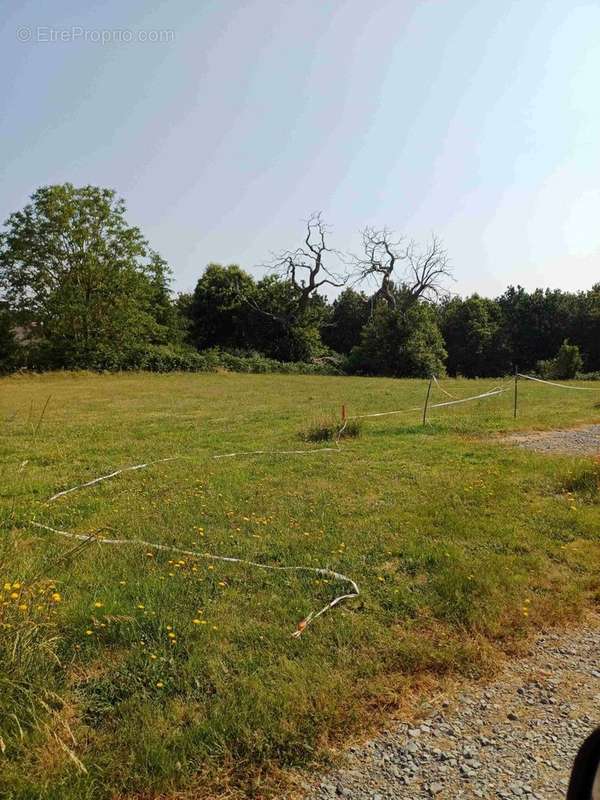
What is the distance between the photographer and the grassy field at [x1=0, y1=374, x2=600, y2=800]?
2328 millimetres

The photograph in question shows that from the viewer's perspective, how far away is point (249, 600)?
363 centimetres

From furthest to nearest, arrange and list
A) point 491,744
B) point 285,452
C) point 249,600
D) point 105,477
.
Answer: point 285,452 < point 105,477 < point 249,600 < point 491,744

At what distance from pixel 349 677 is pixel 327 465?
5.08m

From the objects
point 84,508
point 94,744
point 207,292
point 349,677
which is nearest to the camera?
point 94,744

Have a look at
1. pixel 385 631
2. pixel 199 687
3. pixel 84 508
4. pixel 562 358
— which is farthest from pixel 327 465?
pixel 562 358

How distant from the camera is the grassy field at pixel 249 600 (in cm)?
233

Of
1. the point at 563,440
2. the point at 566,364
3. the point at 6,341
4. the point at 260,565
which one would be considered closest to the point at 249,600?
the point at 260,565

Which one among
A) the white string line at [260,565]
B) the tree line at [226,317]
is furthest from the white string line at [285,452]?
the tree line at [226,317]

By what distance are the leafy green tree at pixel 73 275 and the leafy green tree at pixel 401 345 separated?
15.7m

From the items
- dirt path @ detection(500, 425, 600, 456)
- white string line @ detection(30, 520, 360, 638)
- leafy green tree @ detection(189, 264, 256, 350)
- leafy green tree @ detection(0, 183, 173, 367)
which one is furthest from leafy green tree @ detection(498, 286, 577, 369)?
white string line @ detection(30, 520, 360, 638)

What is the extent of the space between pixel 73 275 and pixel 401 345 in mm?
22399

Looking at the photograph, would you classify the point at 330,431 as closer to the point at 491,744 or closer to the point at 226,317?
the point at 491,744

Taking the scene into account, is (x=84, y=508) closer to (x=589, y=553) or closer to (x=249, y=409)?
(x=589, y=553)

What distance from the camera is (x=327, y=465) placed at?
310 inches
